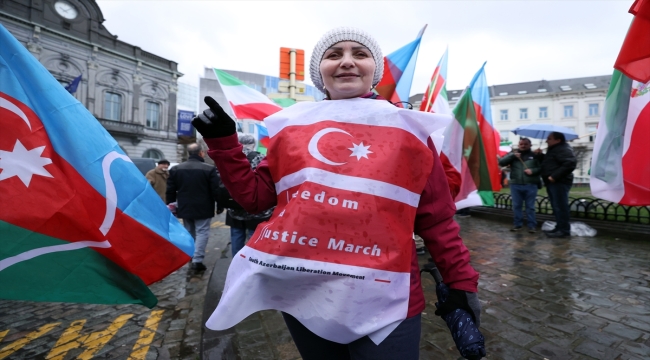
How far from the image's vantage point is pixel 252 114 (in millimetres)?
6477

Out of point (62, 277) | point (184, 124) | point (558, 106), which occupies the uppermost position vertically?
point (558, 106)

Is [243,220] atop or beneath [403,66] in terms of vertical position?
beneath

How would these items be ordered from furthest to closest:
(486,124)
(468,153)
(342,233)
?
1. (486,124)
2. (468,153)
3. (342,233)

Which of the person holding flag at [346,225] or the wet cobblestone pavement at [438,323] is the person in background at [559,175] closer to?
the wet cobblestone pavement at [438,323]

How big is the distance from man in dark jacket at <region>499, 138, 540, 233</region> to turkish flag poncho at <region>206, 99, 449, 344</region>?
21.6 feet

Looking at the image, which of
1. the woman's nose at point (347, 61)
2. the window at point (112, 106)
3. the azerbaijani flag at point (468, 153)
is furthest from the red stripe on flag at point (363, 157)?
the window at point (112, 106)

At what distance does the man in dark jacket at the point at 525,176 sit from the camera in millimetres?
A: 6688

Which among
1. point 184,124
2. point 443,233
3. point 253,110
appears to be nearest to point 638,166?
point 443,233

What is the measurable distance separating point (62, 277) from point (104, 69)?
33711 mm

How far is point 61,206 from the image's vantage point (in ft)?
5.49

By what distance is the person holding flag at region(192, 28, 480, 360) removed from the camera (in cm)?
106

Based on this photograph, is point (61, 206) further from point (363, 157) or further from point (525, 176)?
point (525, 176)

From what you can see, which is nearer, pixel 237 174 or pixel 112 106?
pixel 237 174

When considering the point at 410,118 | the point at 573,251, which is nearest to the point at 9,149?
the point at 410,118
